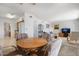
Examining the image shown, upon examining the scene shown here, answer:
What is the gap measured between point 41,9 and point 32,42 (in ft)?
1.68

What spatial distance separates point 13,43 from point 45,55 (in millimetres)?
515

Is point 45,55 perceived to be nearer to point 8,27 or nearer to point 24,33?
point 24,33

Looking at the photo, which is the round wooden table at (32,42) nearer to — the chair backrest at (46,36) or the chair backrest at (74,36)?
the chair backrest at (46,36)

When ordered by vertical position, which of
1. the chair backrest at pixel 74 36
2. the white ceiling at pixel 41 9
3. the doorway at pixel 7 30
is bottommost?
the chair backrest at pixel 74 36

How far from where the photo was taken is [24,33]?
195 centimetres

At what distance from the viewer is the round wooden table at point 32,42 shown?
6.33 feet

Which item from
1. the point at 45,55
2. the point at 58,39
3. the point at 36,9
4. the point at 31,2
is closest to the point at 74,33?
the point at 58,39

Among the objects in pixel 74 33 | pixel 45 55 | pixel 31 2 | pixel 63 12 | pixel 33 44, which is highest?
pixel 31 2

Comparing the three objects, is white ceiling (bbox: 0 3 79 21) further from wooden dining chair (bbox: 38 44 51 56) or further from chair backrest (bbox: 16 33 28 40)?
wooden dining chair (bbox: 38 44 51 56)

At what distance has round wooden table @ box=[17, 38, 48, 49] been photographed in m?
1.93

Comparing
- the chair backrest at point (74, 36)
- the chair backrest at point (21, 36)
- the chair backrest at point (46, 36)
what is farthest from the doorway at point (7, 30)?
the chair backrest at point (74, 36)

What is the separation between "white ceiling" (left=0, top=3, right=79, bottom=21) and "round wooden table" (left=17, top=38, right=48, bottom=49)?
13.3 inches

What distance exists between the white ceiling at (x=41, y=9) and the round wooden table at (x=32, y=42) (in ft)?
1.10

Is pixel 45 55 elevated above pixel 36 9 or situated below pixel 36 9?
below
